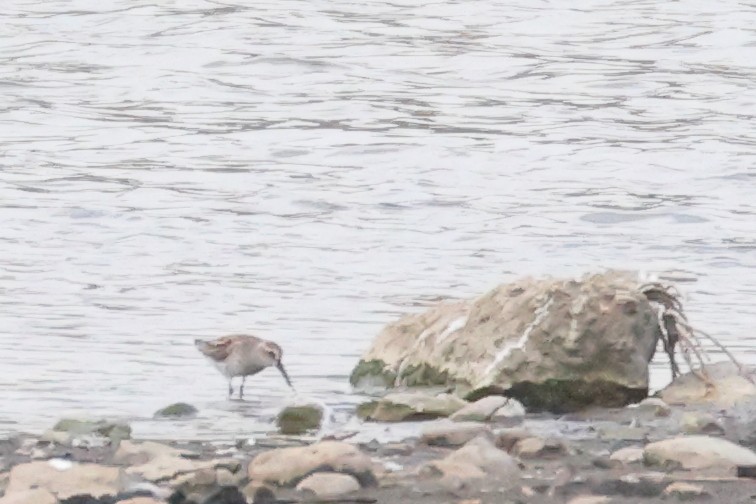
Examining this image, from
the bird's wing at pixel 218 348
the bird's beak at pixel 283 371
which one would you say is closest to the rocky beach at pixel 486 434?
the bird's beak at pixel 283 371

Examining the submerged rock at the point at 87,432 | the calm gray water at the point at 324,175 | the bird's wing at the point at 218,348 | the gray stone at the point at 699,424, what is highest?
the gray stone at the point at 699,424

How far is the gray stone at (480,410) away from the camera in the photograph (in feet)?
19.1

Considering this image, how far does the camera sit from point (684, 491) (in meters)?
4.69

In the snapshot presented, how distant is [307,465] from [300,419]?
107 centimetres

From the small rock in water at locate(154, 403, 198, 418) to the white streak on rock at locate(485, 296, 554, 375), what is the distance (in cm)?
92

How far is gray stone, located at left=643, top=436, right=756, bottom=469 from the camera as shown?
4992mm

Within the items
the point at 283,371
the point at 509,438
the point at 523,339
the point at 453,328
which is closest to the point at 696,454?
the point at 509,438

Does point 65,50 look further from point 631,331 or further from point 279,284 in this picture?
point 631,331

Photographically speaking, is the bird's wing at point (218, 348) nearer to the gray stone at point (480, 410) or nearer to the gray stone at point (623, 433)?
the gray stone at point (480, 410)

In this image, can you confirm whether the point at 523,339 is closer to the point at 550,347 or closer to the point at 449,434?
the point at 550,347

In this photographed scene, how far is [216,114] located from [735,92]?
4351 millimetres

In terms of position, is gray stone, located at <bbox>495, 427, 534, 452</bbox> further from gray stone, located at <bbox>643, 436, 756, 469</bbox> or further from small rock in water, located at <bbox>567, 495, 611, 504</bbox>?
small rock in water, located at <bbox>567, 495, 611, 504</bbox>

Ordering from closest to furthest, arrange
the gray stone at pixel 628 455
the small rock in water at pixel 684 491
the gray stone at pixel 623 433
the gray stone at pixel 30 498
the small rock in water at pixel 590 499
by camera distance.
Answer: the gray stone at pixel 30 498 < the small rock in water at pixel 590 499 < the small rock in water at pixel 684 491 < the gray stone at pixel 628 455 < the gray stone at pixel 623 433

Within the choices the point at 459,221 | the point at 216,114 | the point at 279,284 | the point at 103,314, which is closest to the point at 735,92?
the point at 216,114
